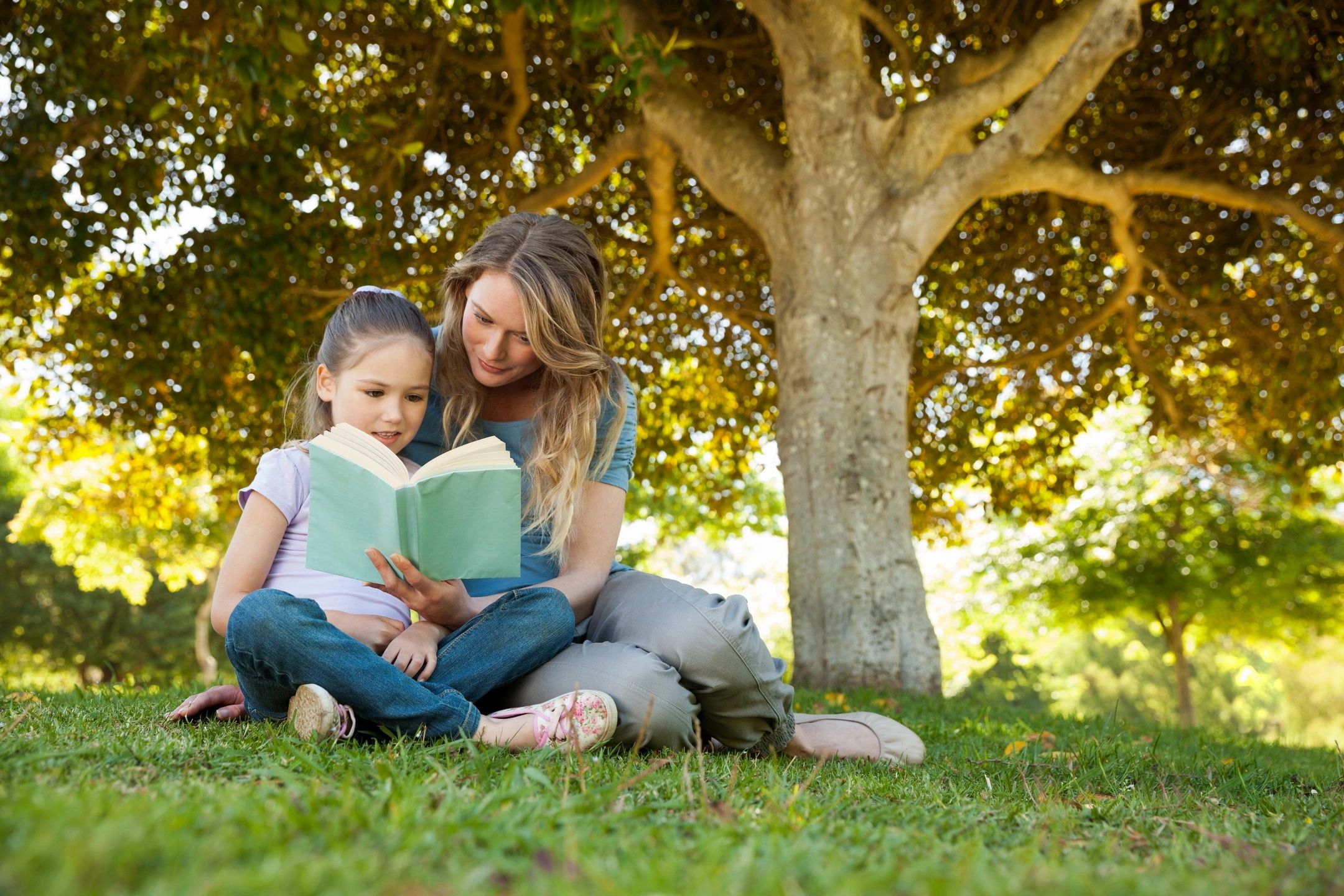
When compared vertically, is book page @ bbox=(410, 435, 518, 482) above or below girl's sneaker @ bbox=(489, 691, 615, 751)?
above

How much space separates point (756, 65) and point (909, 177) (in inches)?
114

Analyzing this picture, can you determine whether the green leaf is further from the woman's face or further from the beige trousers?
the beige trousers

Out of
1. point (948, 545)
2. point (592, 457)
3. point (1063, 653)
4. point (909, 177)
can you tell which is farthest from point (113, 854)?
point (1063, 653)

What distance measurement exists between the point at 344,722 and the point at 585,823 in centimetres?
109

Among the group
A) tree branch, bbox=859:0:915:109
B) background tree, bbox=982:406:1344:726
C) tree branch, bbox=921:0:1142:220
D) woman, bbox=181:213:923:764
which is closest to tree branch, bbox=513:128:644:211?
tree branch, bbox=859:0:915:109

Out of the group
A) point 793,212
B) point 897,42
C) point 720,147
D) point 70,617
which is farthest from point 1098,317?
point 70,617

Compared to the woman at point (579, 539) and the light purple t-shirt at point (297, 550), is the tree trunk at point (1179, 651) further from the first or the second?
the light purple t-shirt at point (297, 550)

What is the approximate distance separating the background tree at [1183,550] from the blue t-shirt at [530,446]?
42.6 ft

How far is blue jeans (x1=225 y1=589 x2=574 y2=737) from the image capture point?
7.98ft

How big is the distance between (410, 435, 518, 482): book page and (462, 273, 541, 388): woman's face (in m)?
0.74

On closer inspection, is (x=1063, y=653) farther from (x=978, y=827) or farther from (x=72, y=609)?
(x=978, y=827)

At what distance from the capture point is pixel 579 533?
3.26 metres

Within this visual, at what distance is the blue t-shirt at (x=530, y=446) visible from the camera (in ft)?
10.6

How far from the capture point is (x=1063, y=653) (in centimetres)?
3909
